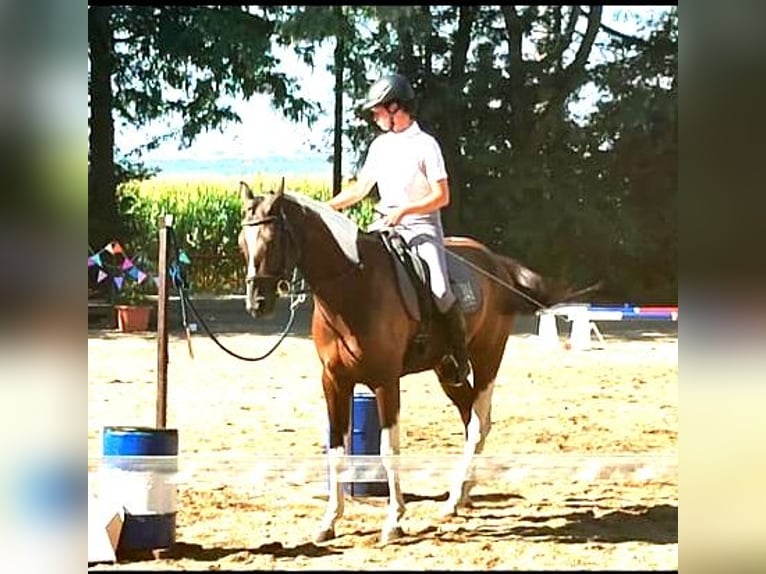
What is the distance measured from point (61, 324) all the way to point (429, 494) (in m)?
1.16

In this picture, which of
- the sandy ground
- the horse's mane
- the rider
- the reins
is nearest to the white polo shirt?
the rider

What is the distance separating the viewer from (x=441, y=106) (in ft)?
12.9

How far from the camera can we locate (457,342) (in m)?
3.99

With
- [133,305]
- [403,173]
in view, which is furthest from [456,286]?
[133,305]

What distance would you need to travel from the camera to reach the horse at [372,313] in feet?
12.6

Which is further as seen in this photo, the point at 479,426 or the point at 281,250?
the point at 479,426

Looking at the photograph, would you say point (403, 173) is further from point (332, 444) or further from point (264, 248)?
point (332, 444)

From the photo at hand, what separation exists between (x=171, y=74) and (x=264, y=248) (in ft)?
1.86

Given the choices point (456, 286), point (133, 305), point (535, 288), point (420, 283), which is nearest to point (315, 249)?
point (420, 283)

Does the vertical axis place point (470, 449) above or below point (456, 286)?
below

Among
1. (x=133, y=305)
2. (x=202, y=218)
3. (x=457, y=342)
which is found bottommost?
(x=457, y=342)

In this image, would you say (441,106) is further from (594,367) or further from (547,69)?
(594,367)

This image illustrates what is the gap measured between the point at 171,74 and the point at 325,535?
54.7 inches

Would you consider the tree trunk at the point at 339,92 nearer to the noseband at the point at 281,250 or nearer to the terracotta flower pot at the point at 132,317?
the noseband at the point at 281,250
